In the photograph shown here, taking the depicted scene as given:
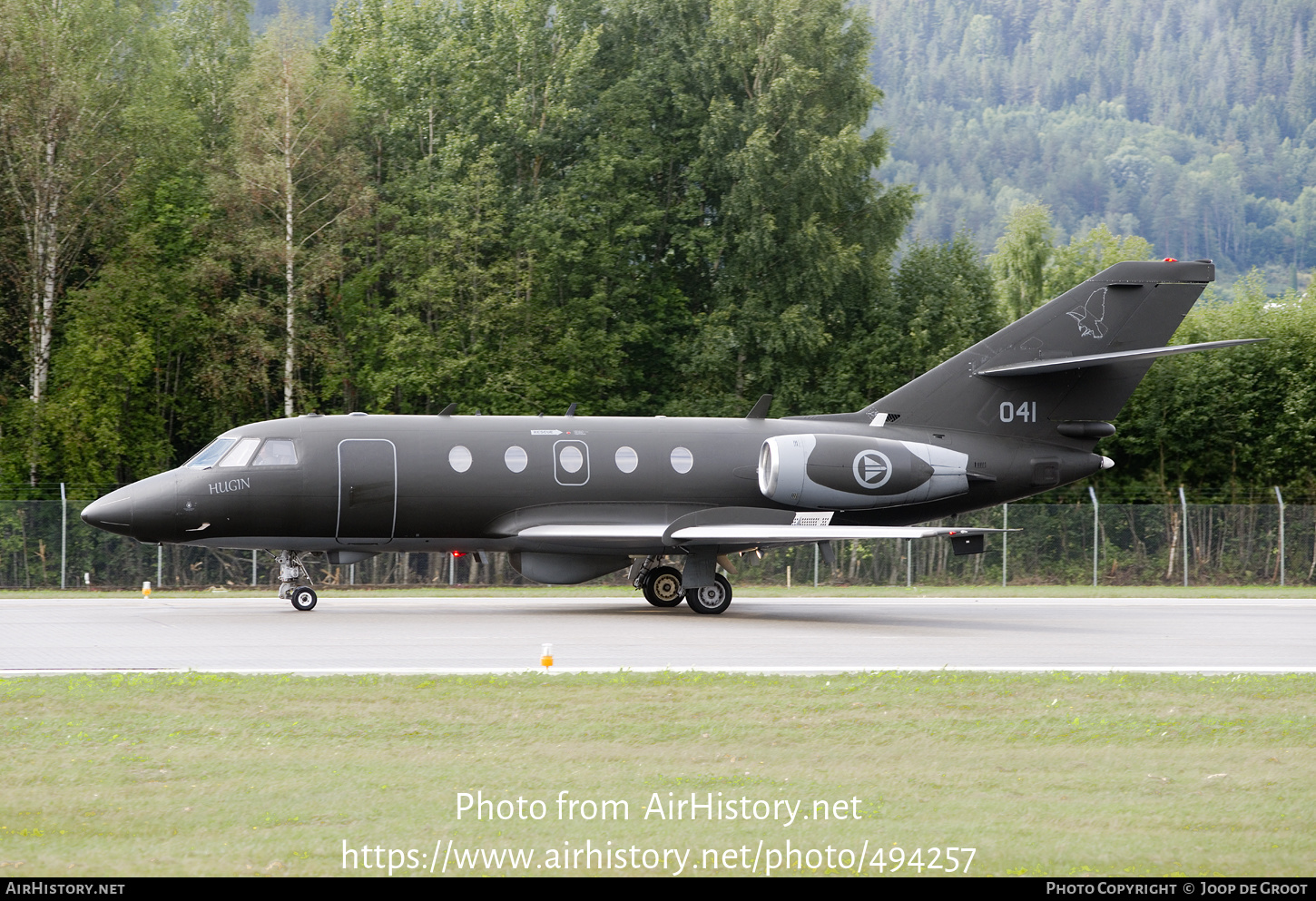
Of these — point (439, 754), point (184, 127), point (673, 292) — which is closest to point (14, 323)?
point (184, 127)

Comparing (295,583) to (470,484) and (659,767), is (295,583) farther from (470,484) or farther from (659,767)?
(659,767)

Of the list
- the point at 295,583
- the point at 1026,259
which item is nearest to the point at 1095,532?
the point at 295,583

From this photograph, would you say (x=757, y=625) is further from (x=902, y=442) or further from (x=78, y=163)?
(x=78, y=163)

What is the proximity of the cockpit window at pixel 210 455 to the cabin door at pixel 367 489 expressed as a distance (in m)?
1.87

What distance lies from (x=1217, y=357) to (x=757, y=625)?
2719 cm

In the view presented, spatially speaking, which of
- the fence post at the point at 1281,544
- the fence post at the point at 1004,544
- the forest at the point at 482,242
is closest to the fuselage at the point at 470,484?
the fence post at the point at 1004,544

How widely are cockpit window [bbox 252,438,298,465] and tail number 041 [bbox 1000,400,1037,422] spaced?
40.9ft

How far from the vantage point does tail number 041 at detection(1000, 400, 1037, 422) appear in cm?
2512

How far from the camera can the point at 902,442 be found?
24438mm

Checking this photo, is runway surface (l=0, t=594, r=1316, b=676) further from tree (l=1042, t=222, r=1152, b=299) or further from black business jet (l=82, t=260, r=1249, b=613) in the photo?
tree (l=1042, t=222, r=1152, b=299)

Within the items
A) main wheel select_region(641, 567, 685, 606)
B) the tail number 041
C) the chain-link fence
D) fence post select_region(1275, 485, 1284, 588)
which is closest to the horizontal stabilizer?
the tail number 041

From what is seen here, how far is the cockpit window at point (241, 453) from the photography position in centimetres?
2245

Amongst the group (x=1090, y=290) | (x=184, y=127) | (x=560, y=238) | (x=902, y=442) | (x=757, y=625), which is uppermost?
(x=184, y=127)
